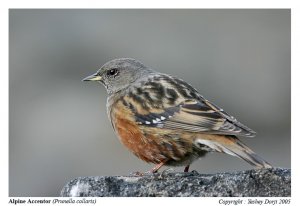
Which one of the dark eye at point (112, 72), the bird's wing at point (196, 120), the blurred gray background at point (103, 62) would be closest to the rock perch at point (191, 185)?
the bird's wing at point (196, 120)

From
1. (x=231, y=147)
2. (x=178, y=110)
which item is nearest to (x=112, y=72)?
(x=178, y=110)

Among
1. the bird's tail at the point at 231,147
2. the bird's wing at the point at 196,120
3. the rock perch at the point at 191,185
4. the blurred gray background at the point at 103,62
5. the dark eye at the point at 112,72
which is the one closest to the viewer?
the rock perch at the point at 191,185

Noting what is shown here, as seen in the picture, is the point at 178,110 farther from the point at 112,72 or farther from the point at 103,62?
the point at 103,62

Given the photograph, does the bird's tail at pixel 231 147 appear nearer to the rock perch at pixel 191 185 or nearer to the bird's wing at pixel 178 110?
the bird's wing at pixel 178 110

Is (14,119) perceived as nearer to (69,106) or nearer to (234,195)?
(69,106)

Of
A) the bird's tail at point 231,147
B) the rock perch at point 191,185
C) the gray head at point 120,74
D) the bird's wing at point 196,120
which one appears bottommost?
the rock perch at point 191,185

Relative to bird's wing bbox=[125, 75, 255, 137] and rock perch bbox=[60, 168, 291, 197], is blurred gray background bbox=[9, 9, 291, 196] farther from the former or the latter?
rock perch bbox=[60, 168, 291, 197]
